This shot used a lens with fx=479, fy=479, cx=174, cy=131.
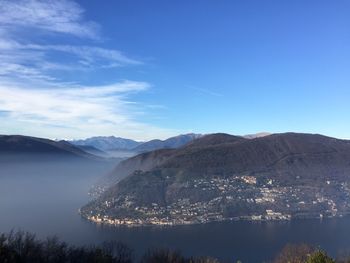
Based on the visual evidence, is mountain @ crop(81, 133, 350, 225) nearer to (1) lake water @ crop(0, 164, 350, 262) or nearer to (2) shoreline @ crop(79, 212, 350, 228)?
(2) shoreline @ crop(79, 212, 350, 228)

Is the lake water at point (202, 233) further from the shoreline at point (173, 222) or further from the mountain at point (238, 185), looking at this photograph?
the mountain at point (238, 185)

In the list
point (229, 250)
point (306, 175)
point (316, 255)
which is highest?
point (306, 175)

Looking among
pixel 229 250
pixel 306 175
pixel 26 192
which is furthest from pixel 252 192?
pixel 26 192

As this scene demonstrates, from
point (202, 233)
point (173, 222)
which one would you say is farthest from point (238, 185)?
point (202, 233)

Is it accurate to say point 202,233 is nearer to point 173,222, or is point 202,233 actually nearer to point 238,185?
point 173,222

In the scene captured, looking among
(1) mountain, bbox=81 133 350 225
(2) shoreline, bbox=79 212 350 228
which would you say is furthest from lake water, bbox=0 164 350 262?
(1) mountain, bbox=81 133 350 225

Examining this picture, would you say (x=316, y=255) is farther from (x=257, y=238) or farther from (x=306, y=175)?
(x=306, y=175)

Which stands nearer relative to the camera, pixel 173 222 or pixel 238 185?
pixel 173 222

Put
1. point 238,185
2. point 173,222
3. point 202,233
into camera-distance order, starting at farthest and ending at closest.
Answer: point 238,185 < point 173,222 < point 202,233
